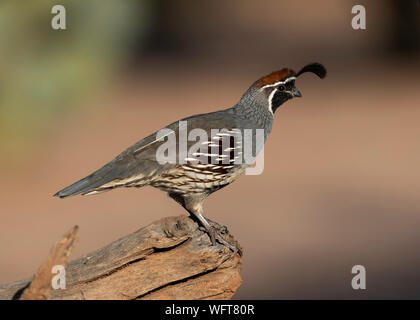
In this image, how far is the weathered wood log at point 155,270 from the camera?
3.72 m

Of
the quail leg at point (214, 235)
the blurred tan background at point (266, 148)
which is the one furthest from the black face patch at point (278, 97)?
the blurred tan background at point (266, 148)

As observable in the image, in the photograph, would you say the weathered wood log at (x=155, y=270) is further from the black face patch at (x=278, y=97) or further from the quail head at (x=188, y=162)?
the black face patch at (x=278, y=97)

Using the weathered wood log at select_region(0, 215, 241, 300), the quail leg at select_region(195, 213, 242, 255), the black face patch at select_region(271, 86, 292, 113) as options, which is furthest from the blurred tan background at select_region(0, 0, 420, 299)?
the weathered wood log at select_region(0, 215, 241, 300)

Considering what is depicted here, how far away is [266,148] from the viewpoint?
11.1 metres

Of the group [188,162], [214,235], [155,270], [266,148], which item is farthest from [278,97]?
[266,148]

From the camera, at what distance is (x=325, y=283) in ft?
22.6

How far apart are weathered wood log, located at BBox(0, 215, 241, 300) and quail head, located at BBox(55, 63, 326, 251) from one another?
148 millimetres

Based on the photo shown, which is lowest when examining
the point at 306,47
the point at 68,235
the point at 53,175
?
the point at 53,175

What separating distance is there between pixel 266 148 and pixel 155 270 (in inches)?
293

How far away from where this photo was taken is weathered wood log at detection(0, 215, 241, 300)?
372 cm

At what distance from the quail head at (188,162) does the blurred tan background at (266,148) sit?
2.69 m

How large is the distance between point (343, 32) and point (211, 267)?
12983mm

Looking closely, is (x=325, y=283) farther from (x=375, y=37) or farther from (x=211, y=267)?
(x=375, y=37)
